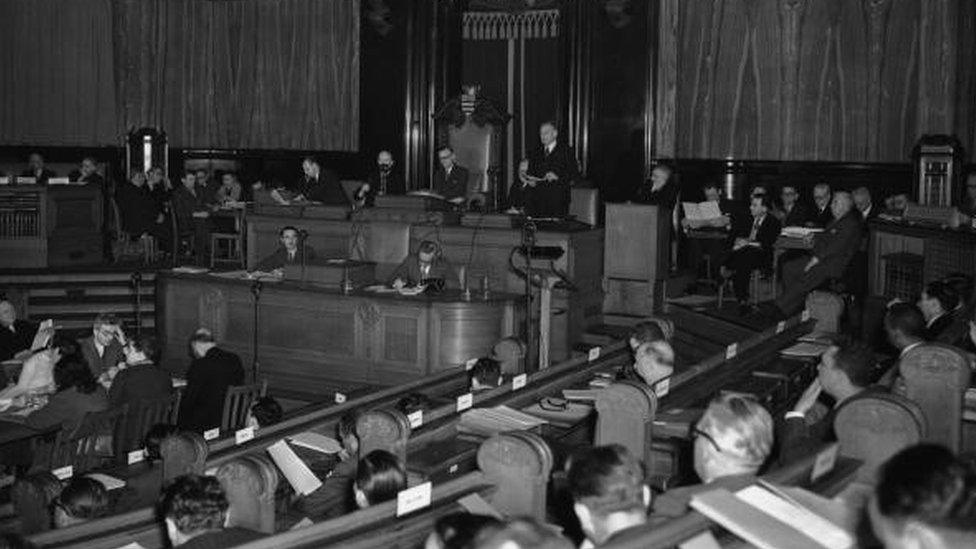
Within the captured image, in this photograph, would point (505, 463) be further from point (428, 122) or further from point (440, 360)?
point (428, 122)

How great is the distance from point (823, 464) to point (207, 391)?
527cm

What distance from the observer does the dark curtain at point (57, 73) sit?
613 inches

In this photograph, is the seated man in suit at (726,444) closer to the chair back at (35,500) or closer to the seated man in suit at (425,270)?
the chair back at (35,500)

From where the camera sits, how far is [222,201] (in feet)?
46.7

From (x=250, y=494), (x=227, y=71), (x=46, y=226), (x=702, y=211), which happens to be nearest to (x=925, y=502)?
(x=250, y=494)

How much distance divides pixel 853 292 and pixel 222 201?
7.28 metres

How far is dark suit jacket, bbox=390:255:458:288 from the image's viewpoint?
10242mm

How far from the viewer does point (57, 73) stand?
51.7 ft

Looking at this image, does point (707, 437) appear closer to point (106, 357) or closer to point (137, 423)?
point (137, 423)

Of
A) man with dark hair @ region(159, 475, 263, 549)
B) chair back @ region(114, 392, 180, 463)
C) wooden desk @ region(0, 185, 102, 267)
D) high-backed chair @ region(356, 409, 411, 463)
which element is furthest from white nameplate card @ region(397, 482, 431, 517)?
wooden desk @ region(0, 185, 102, 267)

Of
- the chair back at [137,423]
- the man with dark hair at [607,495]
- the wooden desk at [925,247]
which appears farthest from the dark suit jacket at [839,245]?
the man with dark hair at [607,495]

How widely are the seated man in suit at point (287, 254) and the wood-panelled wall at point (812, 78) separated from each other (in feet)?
13.2

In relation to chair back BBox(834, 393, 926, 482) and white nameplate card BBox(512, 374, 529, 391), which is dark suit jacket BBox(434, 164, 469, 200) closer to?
white nameplate card BBox(512, 374, 529, 391)

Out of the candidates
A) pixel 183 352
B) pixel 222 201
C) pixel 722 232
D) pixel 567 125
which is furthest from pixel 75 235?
pixel 722 232
